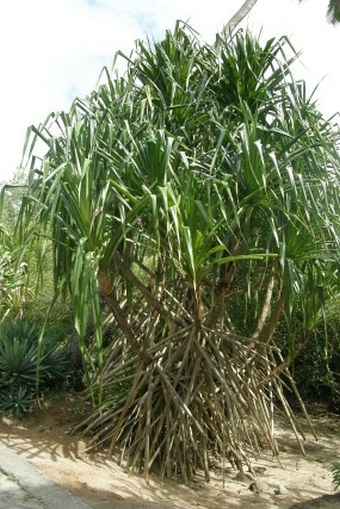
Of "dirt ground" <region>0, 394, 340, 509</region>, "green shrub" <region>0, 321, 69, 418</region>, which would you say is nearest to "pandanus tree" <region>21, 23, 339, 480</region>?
"dirt ground" <region>0, 394, 340, 509</region>

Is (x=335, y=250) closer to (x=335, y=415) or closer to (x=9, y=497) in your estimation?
(x=9, y=497)

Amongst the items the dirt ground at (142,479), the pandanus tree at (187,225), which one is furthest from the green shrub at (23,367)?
the pandanus tree at (187,225)

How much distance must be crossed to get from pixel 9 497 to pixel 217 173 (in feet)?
8.44

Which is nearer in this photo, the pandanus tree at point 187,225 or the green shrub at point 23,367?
the pandanus tree at point 187,225

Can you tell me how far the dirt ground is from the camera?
439 cm

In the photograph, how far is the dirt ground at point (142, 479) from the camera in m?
4.39

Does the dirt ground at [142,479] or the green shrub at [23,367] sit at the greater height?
the green shrub at [23,367]

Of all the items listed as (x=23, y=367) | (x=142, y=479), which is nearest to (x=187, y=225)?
(x=142, y=479)

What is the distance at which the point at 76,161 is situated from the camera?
445 cm

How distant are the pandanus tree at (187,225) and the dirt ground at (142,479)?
0.19 meters

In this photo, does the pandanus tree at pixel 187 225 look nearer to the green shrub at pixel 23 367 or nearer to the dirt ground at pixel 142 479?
the dirt ground at pixel 142 479

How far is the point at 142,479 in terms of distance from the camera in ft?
15.8

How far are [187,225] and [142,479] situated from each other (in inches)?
74.1

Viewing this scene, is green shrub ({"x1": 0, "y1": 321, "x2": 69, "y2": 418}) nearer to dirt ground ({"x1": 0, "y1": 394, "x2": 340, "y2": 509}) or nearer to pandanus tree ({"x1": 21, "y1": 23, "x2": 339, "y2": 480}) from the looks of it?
dirt ground ({"x1": 0, "y1": 394, "x2": 340, "y2": 509})
